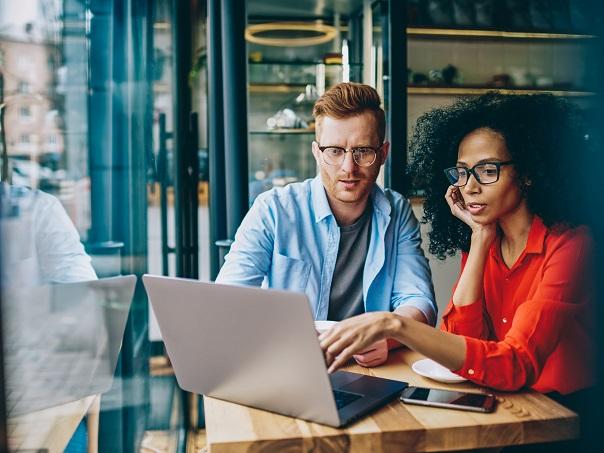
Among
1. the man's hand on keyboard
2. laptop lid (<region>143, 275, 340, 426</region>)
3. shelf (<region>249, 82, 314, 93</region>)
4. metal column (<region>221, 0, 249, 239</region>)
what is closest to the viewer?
laptop lid (<region>143, 275, 340, 426</region>)

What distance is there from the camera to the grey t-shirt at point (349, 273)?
1.97 meters

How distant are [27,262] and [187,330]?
1.14 feet

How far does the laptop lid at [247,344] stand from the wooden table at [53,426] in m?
0.24

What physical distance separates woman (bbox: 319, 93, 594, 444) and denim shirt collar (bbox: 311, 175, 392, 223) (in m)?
0.13

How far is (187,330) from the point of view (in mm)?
1136

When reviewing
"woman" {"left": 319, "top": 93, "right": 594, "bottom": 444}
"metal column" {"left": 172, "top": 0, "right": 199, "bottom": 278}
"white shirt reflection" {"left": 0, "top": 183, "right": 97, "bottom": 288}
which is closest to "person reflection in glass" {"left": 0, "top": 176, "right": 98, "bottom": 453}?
"white shirt reflection" {"left": 0, "top": 183, "right": 97, "bottom": 288}

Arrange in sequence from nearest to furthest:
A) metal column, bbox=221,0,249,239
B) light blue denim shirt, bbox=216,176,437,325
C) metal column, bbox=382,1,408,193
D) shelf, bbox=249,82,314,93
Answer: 1. light blue denim shirt, bbox=216,176,437,325
2. metal column, bbox=221,0,249,239
3. metal column, bbox=382,1,408,193
4. shelf, bbox=249,82,314,93

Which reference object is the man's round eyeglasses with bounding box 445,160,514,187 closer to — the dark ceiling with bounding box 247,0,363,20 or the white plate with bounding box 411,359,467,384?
the white plate with bounding box 411,359,467,384

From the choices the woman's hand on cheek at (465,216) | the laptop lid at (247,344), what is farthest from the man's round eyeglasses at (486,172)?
the laptop lid at (247,344)

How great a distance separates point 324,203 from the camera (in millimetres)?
1965

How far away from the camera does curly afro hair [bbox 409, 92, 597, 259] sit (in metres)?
1.48

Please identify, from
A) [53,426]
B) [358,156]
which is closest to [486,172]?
[358,156]

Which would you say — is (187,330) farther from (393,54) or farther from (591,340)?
(393,54)

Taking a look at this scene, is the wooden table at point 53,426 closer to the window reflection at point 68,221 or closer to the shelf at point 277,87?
the window reflection at point 68,221
